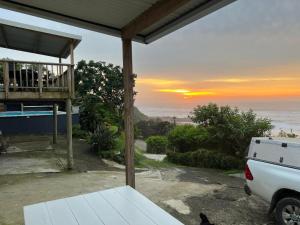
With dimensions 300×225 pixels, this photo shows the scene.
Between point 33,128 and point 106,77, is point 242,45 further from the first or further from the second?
point 33,128

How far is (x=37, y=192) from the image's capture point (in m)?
7.09

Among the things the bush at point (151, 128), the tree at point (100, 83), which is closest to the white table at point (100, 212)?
the tree at point (100, 83)

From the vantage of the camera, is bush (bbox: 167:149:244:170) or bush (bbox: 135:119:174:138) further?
bush (bbox: 135:119:174:138)

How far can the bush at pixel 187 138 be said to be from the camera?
13.1 metres

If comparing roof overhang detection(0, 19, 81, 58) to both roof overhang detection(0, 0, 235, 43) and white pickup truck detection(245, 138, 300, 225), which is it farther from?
white pickup truck detection(245, 138, 300, 225)

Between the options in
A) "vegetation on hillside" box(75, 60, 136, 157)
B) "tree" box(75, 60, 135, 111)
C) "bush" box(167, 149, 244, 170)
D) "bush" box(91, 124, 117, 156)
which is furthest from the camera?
"tree" box(75, 60, 135, 111)

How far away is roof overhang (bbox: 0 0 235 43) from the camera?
342 cm

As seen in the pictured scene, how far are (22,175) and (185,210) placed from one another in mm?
5419

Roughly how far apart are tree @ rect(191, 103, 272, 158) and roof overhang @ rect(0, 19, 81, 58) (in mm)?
6150

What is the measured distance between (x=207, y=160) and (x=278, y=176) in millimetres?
7331

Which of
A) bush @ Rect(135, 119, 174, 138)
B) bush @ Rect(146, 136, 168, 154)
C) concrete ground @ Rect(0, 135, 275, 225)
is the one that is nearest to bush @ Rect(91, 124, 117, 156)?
concrete ground @ Rect(0, 135, 275, 225)

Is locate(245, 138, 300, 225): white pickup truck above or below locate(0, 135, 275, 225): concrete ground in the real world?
above

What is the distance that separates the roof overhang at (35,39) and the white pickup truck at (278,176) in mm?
7302

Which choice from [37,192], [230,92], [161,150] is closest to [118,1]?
[37,192]
